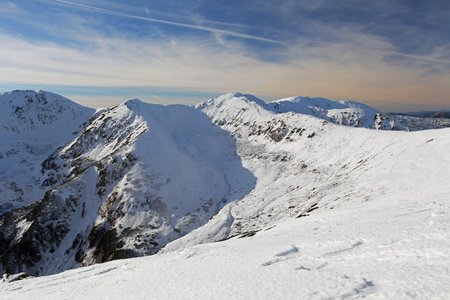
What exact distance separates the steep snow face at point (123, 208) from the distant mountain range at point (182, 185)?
0.24 meters

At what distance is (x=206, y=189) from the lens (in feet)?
188

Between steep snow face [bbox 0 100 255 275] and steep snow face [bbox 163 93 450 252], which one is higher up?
steep snow face [bbox 163 93 450 252]

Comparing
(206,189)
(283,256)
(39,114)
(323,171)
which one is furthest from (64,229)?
(39,114)

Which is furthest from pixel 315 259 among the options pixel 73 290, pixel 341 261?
pixel 73 290

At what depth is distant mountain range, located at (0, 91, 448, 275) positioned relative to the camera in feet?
121

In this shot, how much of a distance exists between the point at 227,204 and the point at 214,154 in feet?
→ 117

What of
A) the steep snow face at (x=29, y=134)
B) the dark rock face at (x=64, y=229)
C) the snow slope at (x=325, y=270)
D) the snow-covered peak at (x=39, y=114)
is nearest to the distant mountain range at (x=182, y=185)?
the dark rock face at (x=64, y=229)

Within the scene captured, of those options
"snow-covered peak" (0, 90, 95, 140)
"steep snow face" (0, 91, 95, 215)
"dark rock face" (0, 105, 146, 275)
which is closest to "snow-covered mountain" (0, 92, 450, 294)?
"dark rock face" (0, 105, 146, 275)

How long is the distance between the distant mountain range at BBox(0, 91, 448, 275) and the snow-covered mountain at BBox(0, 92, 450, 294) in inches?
10.0

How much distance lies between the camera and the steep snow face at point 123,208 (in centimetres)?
4538

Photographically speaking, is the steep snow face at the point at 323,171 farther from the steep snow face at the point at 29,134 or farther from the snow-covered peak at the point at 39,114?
the snow-covered peak at the point at 39,114

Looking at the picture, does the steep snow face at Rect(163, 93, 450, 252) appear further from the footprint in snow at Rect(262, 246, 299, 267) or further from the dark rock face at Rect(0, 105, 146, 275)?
the dark rock face at Rect(0, 105, 146, 275)

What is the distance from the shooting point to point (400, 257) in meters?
7.39

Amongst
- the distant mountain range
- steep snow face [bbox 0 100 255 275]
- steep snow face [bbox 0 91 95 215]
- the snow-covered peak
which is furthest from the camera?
the snow-covered peak
